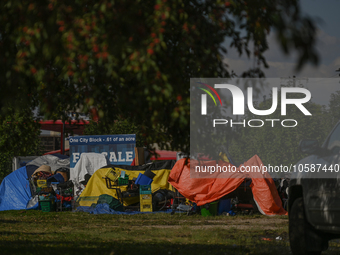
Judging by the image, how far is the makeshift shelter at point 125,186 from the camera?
18219mm

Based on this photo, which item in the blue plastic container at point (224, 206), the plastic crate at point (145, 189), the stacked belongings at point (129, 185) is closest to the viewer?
the blue plastic container at point (224, 206)

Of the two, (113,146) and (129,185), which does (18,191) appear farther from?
(129,185)

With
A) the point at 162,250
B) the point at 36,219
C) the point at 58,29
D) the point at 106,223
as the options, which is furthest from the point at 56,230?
the point at 58,29

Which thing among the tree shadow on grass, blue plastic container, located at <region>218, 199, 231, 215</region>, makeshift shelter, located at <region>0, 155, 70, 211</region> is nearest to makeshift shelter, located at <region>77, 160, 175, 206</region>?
blue plastic container, located at <region>218, 199, 231, 215</region>

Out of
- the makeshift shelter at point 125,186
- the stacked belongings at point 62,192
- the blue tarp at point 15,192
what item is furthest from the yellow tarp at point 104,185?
the blue tarp at point 15,192

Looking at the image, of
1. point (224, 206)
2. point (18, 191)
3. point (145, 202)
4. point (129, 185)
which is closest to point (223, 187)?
point (224, 206)

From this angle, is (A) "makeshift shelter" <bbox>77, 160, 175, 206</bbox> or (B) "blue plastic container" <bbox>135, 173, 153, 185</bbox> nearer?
(B) "blue plastic container" <bbox>135, 173, 153, 185</bbox>

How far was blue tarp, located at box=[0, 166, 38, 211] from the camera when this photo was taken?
20950 mm

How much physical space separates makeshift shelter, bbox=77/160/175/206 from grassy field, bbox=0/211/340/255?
1.56 m

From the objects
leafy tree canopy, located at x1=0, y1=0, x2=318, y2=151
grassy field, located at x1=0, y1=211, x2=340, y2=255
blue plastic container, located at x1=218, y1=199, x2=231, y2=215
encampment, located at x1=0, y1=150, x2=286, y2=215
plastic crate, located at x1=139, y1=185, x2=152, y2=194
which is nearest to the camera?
leafy tree canopy, located at x1=0, y1=0, x2=318, y2=151

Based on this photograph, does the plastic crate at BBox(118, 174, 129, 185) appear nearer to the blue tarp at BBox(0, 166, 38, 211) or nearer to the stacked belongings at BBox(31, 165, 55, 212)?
the stacked belongings at BBox(31, 165, 55, 212)

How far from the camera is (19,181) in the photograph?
2138 centimetres

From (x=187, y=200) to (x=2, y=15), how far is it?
1307 centimetres

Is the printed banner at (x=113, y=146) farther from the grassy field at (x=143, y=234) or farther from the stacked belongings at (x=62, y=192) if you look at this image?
the grassy field at (x=143, y=234)
